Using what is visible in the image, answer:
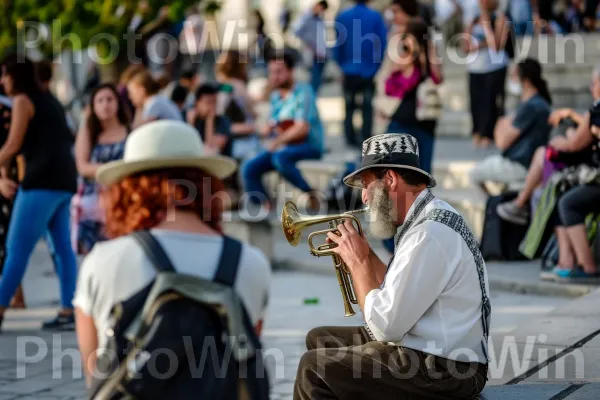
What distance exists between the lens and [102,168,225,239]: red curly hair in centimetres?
342

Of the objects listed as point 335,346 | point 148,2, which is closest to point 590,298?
point 335,346

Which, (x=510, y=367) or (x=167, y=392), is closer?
(x=167, y=392)

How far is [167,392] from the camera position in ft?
11.0

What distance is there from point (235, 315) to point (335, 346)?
57.3 inches

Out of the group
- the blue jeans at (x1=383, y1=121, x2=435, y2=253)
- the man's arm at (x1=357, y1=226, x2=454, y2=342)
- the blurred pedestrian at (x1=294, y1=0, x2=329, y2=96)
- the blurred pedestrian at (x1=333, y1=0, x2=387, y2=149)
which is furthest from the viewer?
the blurred pedestrian at (x1=294, y1=0, x2=329, y2=96)

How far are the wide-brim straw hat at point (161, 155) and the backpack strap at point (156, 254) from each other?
0.21 meters

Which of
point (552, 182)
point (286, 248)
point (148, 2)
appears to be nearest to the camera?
point (552, 182)

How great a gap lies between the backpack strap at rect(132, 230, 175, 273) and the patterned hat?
52.2 inches

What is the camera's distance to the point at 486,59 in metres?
13.2

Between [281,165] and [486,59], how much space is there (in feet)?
11.8

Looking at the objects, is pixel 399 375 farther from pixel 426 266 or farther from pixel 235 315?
pixel 235 315

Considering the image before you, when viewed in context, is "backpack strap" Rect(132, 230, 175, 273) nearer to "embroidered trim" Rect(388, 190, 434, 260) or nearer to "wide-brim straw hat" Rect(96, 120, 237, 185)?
"wide-brim straw hat" Rect(96, 120, 237, 185)

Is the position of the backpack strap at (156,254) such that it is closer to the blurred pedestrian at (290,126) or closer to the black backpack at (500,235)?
the black backpack at (500,235)
